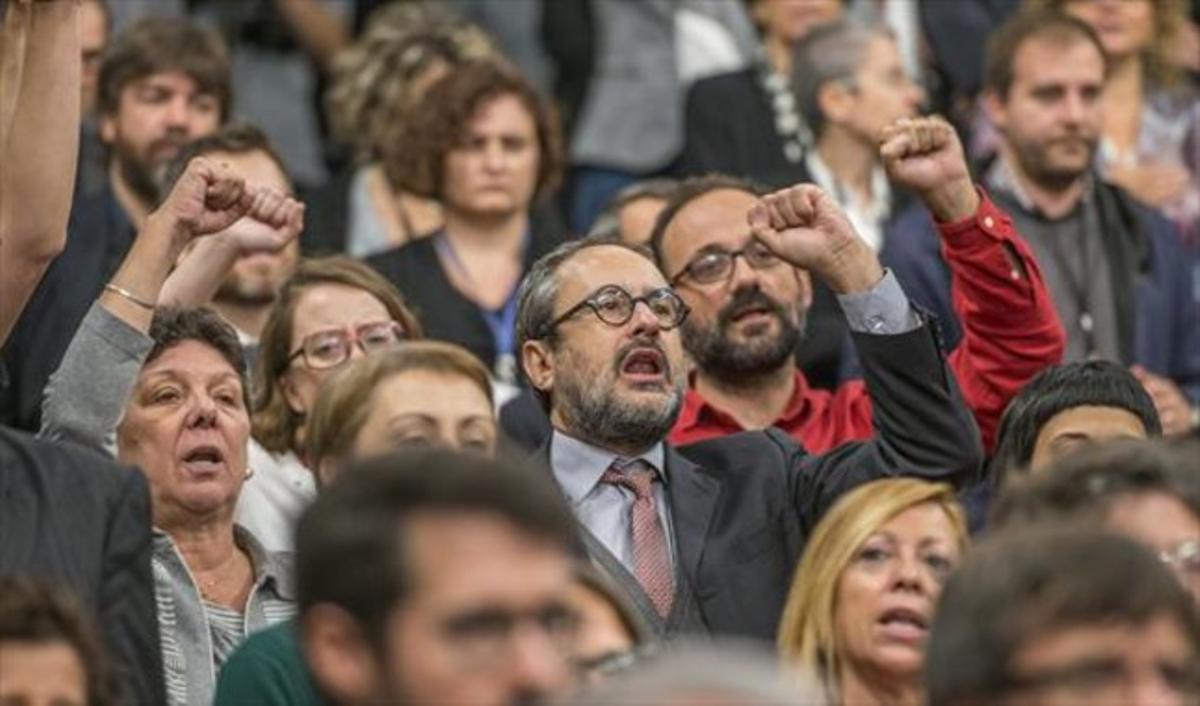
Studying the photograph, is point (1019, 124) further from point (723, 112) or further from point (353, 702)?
point (353, 702)

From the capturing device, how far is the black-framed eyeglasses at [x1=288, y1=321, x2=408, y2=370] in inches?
324

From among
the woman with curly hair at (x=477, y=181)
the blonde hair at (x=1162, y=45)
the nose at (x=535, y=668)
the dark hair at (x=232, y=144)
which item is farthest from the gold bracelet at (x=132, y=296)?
the blonde hair at (x=1162, y=45)

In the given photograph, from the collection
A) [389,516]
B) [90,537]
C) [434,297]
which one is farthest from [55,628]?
[434,297]

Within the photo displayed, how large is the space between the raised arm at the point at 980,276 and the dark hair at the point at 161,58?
2897mm

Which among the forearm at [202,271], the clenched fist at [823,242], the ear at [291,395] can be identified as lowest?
the ear at [291,395]

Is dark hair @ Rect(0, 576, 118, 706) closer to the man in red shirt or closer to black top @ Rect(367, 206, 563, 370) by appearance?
the man in red shirt

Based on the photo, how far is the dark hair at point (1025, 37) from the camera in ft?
33.9

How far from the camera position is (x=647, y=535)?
740 cm

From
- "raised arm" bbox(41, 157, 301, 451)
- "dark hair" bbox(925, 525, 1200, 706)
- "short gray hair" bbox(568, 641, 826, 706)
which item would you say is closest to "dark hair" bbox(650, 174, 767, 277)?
"raised arm" bbox(41, 157, 301, 451)

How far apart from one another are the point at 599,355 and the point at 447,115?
2687 millimetres

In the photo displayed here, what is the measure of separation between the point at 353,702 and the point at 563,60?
7.07 m

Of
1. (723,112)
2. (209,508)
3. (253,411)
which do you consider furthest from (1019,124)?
(209,508)

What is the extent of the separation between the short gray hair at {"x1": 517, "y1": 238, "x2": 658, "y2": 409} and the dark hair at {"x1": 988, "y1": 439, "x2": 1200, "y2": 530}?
1.87m

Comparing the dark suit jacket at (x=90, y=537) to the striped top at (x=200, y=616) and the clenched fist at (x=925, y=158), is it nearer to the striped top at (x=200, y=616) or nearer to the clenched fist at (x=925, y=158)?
the striped top at (x=200, y=616)
